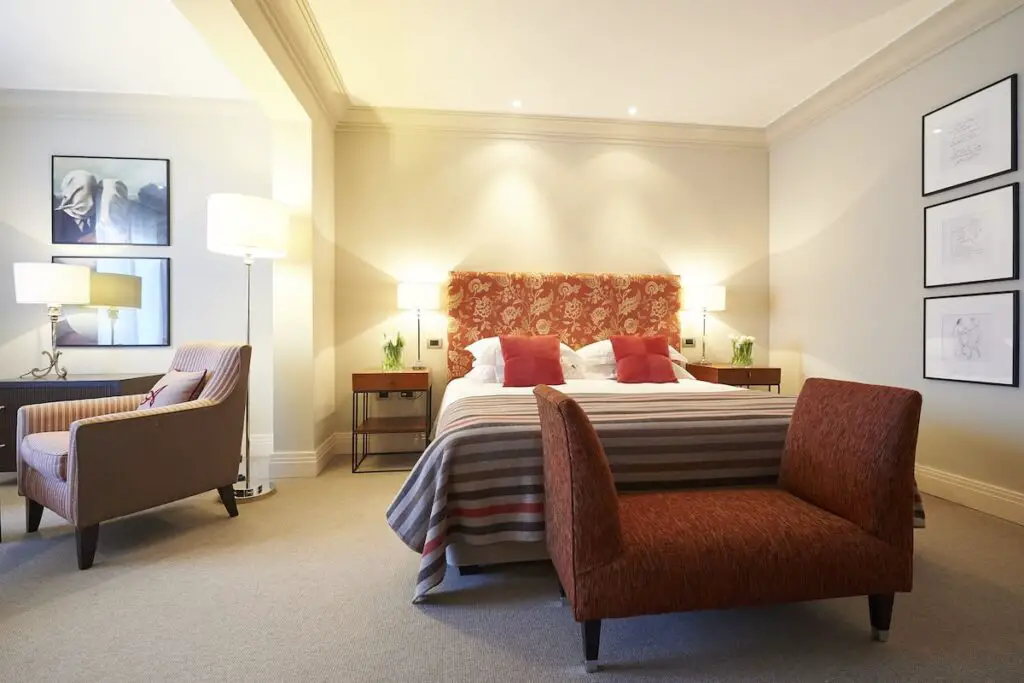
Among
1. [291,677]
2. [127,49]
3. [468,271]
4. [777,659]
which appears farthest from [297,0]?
[777,659]

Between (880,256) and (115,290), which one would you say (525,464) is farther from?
(115,290)

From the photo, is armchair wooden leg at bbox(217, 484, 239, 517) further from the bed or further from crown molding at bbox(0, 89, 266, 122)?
crown molding at bbox(0, 89, 266, 122)

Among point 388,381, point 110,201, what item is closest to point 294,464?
point 388,381

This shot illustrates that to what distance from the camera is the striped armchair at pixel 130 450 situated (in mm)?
2086

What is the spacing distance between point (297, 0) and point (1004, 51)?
4.08m

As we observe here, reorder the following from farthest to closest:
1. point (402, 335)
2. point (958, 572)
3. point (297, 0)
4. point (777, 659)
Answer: point (402, 335)
point (297, 0)
point (958, 572)
point (777, 659)

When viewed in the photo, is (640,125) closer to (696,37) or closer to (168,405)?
(696,37)

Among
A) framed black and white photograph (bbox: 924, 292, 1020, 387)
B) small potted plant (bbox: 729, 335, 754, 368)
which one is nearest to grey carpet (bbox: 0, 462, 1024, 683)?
framed black and white photograph (bbox: 924, 292, 1020, 387)

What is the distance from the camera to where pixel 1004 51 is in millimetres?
2676

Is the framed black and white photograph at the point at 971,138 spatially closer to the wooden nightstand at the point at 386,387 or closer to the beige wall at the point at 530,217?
the beige wall at the point at 530,217

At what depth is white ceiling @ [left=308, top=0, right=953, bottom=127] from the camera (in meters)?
2.88

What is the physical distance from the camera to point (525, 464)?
1893 mm

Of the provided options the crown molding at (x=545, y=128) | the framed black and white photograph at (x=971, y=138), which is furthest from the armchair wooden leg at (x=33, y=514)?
the framed black and white photograph at (x=971, y=138)

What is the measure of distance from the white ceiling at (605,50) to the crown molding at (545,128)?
12cm
